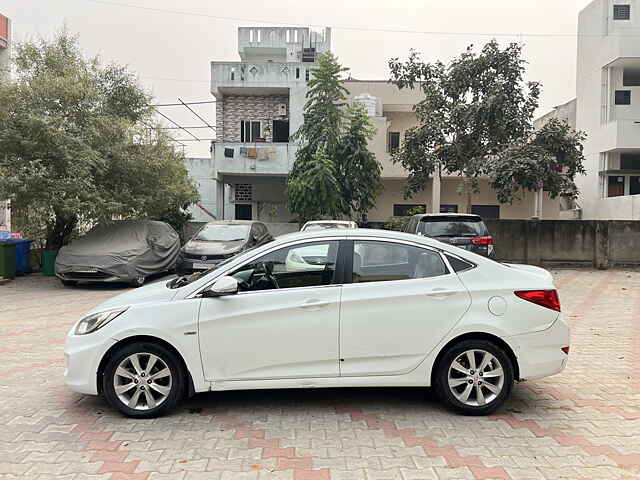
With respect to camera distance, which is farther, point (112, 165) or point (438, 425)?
point (112, 165)

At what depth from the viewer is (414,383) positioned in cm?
443

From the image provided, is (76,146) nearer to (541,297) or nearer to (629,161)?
(541,297)

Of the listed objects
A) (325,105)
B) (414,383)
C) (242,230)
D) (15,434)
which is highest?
(325,105)

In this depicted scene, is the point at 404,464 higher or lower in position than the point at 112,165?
lower

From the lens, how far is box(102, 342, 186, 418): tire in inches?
171

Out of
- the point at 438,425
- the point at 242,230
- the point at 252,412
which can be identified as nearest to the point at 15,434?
the point at 252,412

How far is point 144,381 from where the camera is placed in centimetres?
438

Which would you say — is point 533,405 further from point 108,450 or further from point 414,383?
point 108,450

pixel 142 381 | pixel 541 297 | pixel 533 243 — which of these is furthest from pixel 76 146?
pixel 533 243

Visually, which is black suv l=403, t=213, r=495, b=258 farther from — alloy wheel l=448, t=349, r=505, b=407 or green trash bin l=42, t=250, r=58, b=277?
green trash bin l=42, t=250, r=58, b=277

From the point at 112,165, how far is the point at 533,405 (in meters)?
12.0

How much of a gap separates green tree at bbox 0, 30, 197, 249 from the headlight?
8607 mm

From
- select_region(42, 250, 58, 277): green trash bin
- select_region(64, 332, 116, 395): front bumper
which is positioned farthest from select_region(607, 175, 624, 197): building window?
select_region(64, 332, 116, 395): front bumper

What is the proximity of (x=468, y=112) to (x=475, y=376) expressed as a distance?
45.5 feet
